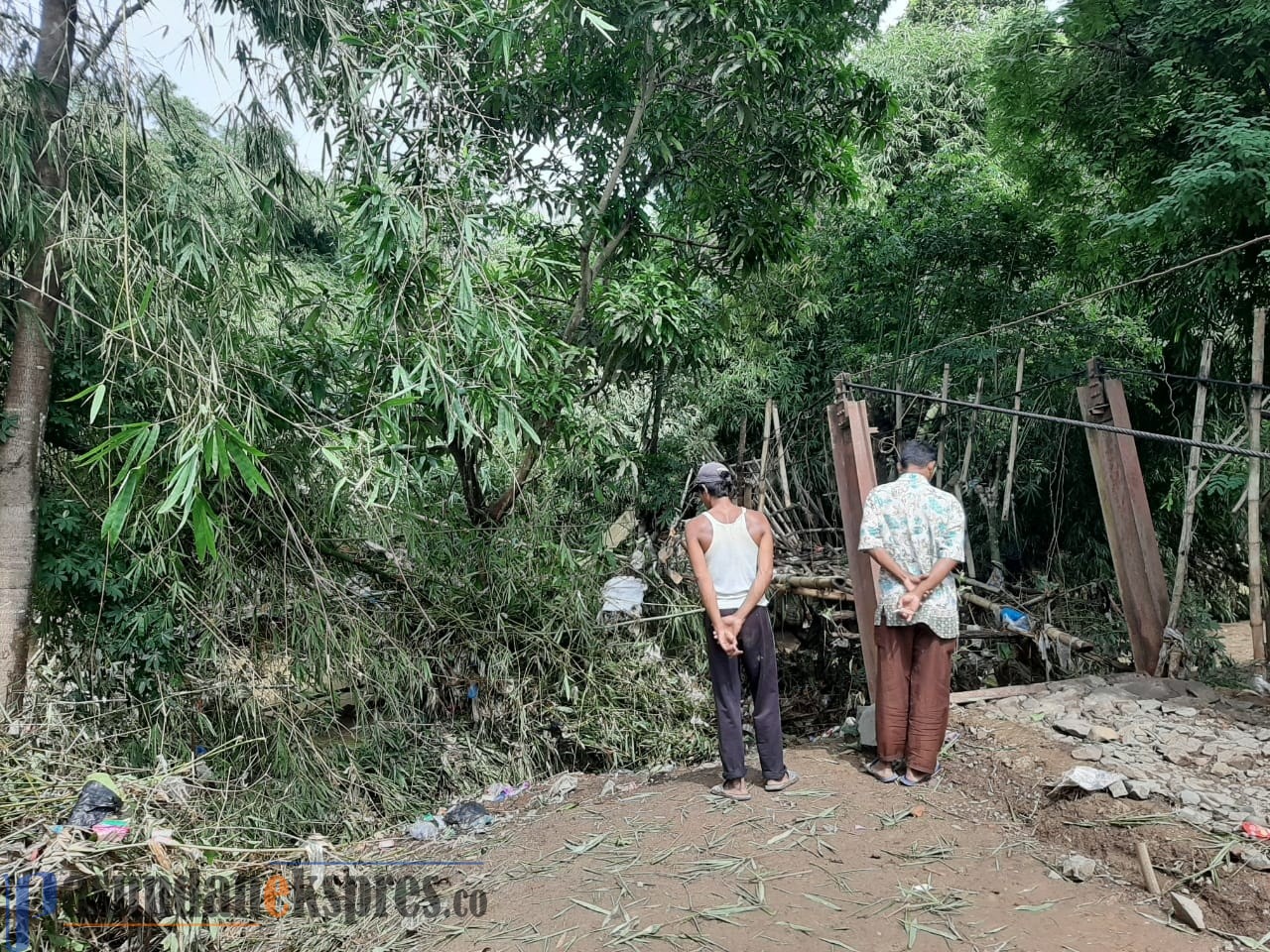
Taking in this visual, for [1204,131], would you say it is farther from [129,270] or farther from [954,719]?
[129,270]

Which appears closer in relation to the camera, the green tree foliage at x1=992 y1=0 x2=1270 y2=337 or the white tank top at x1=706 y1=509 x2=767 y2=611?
the white tank top at x1=706 y1=509 x2=767 y2=611

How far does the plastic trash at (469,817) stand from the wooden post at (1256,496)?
394 centimetres

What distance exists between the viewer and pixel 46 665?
3.96 metres

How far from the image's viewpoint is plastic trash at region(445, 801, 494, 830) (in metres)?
3.73

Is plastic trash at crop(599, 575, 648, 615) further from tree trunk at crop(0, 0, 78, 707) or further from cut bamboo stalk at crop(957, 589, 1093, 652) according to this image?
tree trunk at crop(0, 0, 78, 707)

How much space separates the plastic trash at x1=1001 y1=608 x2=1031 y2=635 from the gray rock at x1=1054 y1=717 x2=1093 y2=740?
146cm

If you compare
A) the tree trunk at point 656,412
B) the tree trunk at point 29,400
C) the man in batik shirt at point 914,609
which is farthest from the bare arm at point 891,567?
the tree trunk at point 29,400

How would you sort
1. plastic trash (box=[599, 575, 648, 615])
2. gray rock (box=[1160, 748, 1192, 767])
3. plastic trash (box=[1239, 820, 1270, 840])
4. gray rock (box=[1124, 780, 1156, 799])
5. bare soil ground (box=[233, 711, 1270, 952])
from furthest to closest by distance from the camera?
1. plastic trash (box=[599, 575, 648, 615])
2. gray rock (box=[1160, 748, 1192, 767])
3. gray rock (box=[1124, 780, 1156, 799])
4. plastic trash (box=[1239, 820, 1270, 840])
5. bare soil ground (box=[233, 711, 1270, 952])

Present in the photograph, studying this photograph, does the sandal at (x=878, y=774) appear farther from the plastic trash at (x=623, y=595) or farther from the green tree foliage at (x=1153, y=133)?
the green tree foliage at (x=1153, y=133)

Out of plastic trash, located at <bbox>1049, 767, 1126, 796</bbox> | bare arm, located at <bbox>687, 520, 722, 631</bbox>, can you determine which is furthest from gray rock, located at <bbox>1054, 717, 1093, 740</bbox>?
bare arm, located at <bbox>687, 520, 722, 631</bbox>

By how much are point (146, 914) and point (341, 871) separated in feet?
2.31

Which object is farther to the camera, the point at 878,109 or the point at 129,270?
the point at 878,109

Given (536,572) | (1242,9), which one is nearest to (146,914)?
(536,572)

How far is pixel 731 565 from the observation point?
3.20m
